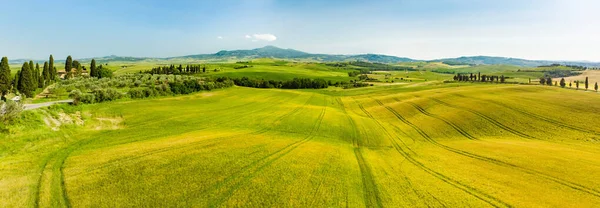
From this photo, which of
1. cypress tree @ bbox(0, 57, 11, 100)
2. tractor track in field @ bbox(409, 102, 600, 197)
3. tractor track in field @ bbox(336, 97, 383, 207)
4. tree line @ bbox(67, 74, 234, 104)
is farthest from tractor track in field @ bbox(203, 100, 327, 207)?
cypress tree @ bbox(0, 57, 11, 100)

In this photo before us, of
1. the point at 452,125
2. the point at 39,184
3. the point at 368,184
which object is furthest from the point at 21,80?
the point at 452,125

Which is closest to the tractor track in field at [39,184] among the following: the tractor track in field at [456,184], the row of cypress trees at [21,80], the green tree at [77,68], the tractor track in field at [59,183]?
the tractor track in field at [59,183]

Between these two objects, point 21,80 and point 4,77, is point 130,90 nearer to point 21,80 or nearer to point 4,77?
point 21,80

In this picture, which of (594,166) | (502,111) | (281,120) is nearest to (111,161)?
(281,120)

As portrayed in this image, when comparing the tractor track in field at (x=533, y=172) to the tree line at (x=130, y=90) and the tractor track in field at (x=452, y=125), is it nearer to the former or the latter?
the tractor track in field at (x=452, y=125)

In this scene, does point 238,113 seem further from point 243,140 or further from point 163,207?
point 163,207

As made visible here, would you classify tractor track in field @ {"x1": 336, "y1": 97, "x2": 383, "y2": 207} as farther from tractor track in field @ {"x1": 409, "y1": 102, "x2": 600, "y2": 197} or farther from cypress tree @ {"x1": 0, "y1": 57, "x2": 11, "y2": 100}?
cypress tree @ {"x1": 0, "y1": 57, "x2": 11, "y2": 100}
